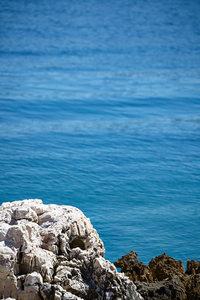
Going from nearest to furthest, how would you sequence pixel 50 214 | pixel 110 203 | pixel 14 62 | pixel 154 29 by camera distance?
1. pixel 50 214
2. pixel 110 203
3. pixel 14 62
4. pixel 154 29

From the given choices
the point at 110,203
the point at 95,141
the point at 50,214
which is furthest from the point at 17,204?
the point at 95,141

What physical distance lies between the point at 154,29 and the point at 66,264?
2238cm

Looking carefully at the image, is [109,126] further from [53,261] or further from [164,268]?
[53,261]

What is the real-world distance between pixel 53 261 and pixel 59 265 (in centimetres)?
6

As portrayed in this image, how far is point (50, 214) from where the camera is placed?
4.22 metres

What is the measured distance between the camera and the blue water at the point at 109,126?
7.12 m

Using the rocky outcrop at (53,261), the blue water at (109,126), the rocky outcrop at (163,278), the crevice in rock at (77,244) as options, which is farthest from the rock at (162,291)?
the blue water at (109,126)

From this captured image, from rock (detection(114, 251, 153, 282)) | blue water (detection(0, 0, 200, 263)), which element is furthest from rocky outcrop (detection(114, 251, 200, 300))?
blue water (detection(0, 0, 200, 263))

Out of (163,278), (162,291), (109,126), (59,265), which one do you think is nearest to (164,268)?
(163,278)

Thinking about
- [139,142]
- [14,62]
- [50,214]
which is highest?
[14,62]

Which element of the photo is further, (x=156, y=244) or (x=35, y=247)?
(x=156, y=244)

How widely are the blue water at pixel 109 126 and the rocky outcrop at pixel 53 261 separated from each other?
6.81ft

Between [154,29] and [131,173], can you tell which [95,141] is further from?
[154,29]

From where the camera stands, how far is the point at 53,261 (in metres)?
3.89
